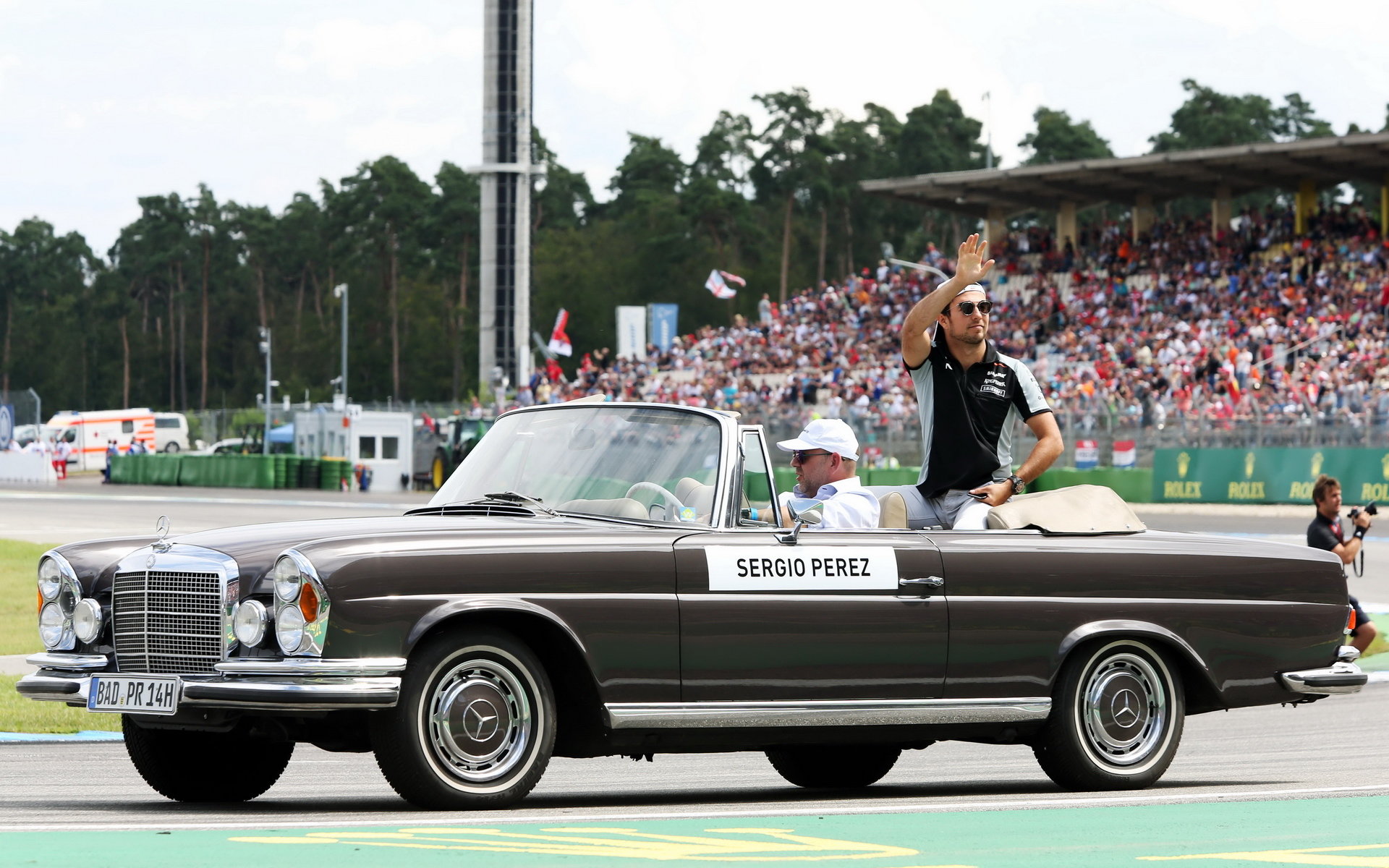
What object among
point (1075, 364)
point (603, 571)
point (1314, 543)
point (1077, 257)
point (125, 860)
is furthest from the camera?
point (1077, 257)

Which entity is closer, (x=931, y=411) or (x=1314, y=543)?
(x=931, y=411)

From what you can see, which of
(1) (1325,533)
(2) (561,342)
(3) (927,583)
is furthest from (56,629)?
(2) (561,342)

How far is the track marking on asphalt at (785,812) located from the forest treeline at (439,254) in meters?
101

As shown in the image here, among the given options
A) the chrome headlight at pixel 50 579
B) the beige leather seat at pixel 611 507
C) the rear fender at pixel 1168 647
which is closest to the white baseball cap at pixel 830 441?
the beige leather seat at pixel 611 507

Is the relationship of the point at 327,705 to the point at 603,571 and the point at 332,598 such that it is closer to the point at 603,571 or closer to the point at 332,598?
the point at 332,598

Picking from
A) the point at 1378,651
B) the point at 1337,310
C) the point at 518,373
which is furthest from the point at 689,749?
the point at 518,373

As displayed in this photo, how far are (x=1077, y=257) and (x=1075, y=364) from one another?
1068 centimetres

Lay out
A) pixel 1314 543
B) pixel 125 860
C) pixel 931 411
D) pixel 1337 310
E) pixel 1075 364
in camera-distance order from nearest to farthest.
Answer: pixel 125 860 → pixel 931 411 → pixel 1314 543 → pixel 1337 310 → pixel 1075 364

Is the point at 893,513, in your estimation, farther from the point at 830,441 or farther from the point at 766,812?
the point at 766,812

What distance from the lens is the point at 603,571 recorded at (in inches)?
282

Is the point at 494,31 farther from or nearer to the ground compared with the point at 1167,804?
farther from the ground

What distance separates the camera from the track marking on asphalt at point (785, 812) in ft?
21.4

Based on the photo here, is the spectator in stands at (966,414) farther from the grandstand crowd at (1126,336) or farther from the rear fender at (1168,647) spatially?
the grandstand crowd at (1126,336)

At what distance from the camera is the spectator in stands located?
8523 millimetres
